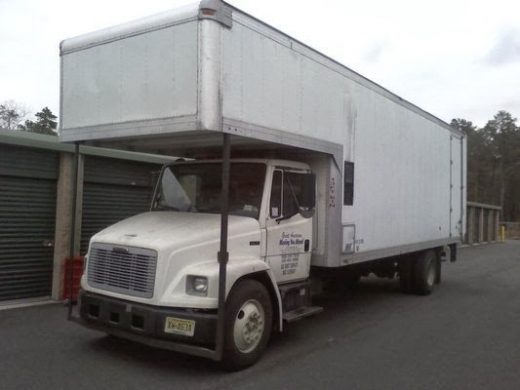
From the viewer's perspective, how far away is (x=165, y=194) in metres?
6.62

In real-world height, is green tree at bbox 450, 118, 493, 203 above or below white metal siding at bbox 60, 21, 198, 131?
above

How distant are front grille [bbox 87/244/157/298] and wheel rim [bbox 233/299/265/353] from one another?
Answer: 0.98 meters

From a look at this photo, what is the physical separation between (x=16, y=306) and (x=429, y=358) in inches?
254

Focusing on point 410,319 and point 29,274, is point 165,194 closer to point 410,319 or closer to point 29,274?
point 29,274

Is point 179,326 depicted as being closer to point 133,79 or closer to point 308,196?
point 308,196

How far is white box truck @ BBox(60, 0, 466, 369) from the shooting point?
4910mm

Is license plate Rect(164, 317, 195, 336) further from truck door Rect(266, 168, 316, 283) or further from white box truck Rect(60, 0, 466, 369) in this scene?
truck door Rect(266, 168, 316, 283)

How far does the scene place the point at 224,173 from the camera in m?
5.00

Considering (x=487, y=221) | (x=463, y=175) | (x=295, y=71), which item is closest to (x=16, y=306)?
(x=295, y=71)

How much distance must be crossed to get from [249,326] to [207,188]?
1.86 m

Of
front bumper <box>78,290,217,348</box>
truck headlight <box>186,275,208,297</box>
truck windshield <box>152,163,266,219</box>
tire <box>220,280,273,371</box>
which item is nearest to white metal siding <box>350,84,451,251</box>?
truck windshield <box>152,163,266,219</box>

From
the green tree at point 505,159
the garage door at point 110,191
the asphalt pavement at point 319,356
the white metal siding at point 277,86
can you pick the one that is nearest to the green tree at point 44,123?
the garage door at point 110,191

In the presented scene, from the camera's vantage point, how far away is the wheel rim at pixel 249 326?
517 centimetres

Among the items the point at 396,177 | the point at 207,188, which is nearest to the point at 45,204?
the point at 207,188
